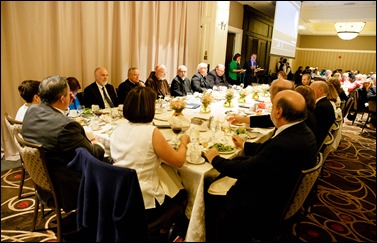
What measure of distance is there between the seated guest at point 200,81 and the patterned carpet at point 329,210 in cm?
253

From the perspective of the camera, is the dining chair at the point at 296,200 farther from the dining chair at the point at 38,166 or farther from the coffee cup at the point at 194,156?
the dining chair at the point at 38,166

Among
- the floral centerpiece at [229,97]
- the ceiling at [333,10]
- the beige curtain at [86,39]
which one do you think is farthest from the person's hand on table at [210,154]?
the ceiling at [333,10]

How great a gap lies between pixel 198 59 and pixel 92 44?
3.04 metres

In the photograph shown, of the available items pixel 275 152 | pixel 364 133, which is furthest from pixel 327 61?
pixel 275 152

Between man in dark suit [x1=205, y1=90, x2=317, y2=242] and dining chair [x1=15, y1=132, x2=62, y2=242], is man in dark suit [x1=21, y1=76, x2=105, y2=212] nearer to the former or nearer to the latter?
dining chair [x1=15, y1=132, x2=62, y2=242]

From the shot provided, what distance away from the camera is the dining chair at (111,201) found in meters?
1.21

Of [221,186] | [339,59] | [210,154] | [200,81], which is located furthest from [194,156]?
[339,59]

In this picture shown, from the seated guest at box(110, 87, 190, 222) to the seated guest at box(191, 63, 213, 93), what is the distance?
11.6ft

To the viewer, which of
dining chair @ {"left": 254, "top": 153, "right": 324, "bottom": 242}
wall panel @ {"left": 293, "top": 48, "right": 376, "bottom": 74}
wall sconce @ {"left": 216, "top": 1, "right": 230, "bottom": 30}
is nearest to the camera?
dining chair @ {"left": 254, "top": 153, "right": 324, "bottom": 242}

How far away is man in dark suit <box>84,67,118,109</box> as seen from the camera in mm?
3350

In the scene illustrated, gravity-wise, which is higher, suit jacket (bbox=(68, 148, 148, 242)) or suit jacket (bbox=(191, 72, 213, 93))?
suit jacket (bbox=(191, 72, 213, 93))

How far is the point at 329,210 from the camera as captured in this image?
2.49m

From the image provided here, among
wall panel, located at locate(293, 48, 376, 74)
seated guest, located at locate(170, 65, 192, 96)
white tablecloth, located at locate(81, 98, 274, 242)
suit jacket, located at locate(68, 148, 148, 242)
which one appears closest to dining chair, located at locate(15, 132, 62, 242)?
suit jacket, located at locate(68, 148, 148, 242)

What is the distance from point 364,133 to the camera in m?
5.43
